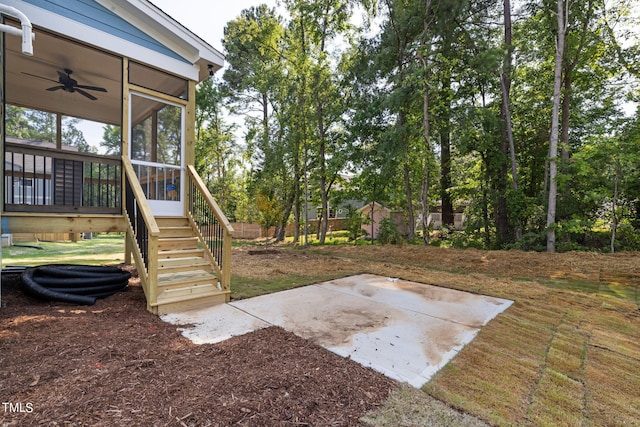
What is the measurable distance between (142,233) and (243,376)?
260 cm

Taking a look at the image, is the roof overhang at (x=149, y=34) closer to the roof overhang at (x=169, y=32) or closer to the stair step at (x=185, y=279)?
the roof overhang at (x=169, y=32)

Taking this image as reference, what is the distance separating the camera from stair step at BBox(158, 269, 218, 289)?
12.1ft

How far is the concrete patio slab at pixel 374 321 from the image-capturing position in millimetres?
2479

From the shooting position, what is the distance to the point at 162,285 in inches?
143

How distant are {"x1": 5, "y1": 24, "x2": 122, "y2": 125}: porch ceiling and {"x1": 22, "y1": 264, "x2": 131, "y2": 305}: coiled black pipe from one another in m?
2.84

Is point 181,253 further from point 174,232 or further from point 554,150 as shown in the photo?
point 554,150

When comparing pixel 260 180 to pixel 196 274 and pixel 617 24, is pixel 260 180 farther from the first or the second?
pixel 617 24

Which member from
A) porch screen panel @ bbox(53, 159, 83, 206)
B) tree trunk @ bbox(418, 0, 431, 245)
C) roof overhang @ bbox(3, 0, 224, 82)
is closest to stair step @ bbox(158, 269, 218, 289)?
porch screen panel @ bbox(53, 159, 83, 206)

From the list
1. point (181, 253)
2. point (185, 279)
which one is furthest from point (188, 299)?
point (181, 253)

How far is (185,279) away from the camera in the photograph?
3898 mm

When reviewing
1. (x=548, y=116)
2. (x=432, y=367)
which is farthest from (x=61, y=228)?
(x=548, y=116)

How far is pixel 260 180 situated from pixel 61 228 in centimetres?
945

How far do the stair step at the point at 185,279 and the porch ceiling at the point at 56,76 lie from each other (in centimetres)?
323

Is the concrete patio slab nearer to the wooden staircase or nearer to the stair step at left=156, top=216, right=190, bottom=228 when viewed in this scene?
the wooden staircase
